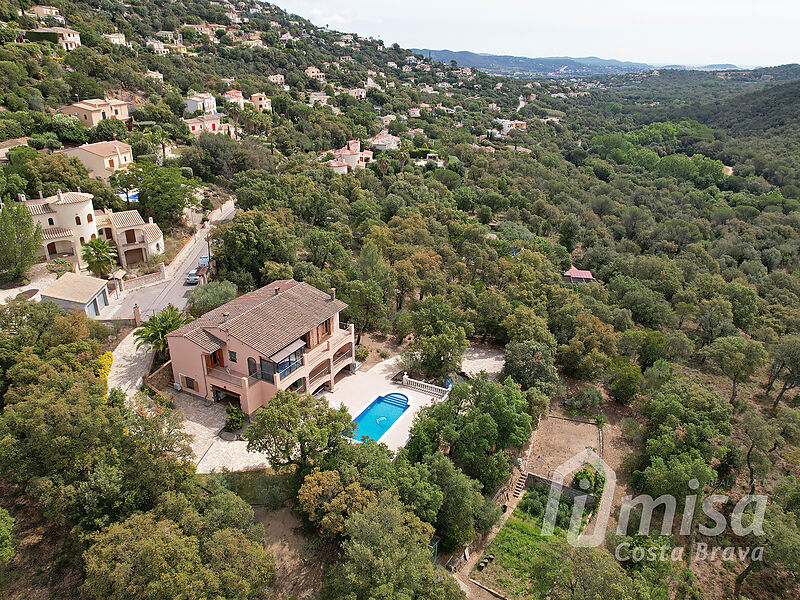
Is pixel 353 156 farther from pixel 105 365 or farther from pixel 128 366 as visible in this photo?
pixel 105 365

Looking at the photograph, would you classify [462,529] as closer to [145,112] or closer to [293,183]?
[293,183]

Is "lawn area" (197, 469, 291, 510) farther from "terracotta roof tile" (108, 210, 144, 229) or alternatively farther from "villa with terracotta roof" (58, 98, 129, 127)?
"villa with terracotta roof" (58, 98, 129, 127)

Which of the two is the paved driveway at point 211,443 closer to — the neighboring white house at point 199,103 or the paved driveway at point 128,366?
the paved driveway at point 128,366

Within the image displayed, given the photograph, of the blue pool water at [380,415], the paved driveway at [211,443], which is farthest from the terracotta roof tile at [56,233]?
the blue pool water at [380,415]

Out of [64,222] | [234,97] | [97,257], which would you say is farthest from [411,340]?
[234,97]

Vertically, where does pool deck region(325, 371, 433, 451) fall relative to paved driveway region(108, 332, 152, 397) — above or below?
below

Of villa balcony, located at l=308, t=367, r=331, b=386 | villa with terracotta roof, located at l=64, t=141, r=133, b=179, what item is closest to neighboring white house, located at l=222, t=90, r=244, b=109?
villa with terracotta roof, located at l=64, t=141, r=133, b=179

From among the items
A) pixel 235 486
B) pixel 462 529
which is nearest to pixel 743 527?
pixel 462 529
